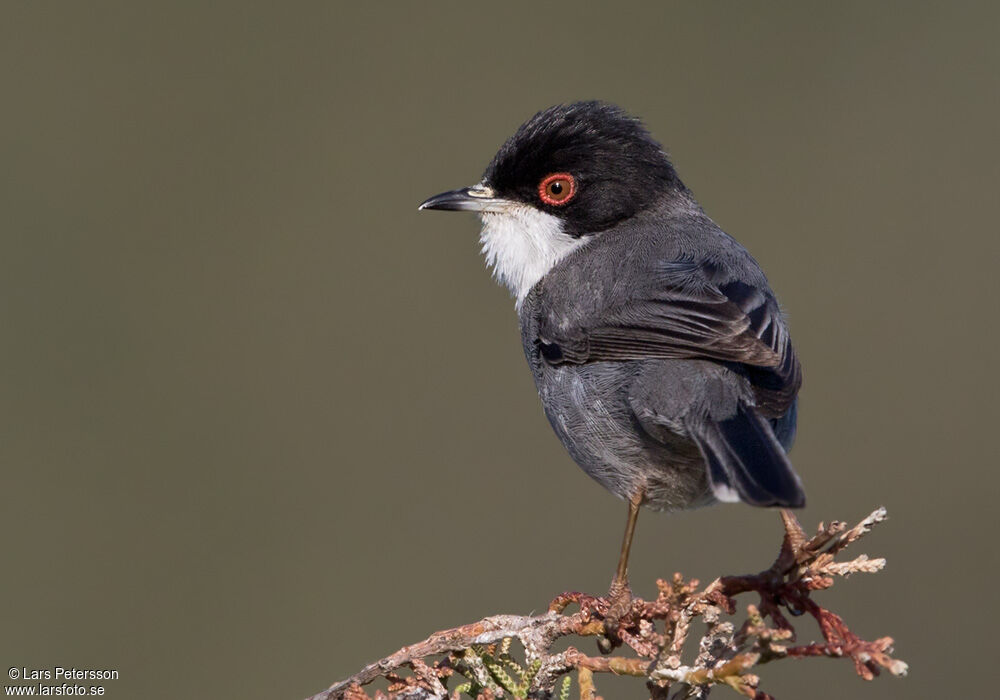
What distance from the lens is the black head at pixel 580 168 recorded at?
169 inches

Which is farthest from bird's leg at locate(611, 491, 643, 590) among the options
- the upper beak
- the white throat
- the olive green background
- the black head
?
the olive green background

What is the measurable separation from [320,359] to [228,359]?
0.63 meters

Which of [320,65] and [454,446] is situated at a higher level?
[320,65]

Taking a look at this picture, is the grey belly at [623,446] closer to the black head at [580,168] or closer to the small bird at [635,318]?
the small bird at [635,318]

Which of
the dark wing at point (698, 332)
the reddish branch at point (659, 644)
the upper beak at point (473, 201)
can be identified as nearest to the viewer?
the reddish branch at point (659, 644)

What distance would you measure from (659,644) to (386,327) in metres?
5.40

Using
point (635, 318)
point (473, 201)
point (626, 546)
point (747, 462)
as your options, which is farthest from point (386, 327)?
point (747, 462)

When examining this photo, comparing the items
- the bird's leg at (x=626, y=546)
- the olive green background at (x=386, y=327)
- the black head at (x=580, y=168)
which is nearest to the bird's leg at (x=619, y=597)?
the bird's leg at (x=626, y=546)

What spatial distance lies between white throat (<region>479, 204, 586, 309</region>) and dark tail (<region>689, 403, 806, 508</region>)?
4.35 feet

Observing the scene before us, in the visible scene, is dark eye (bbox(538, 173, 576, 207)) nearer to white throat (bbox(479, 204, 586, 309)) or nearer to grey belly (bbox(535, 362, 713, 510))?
white throat (bbox(479, 204, 586, 309))

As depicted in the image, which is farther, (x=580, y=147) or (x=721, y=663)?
(x=580, y=147)

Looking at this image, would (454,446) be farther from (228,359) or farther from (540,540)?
(228,359)

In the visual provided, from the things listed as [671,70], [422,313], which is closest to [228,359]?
[422,313]

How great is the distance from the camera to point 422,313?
771cm
